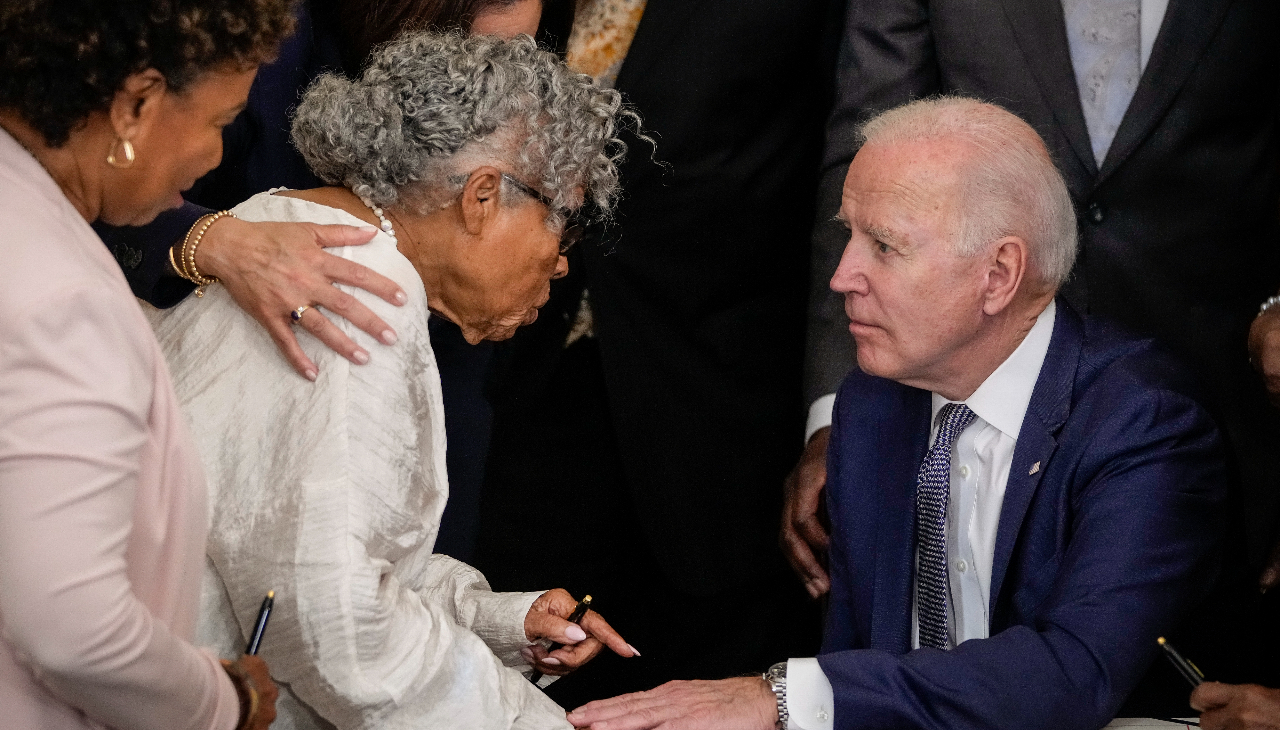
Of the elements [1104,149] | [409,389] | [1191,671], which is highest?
[1104,149]

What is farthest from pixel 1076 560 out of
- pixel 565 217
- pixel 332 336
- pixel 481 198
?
pixel 332 336

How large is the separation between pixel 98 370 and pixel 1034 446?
60.4 inches

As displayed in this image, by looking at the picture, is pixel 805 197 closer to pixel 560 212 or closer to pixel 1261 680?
pixel 560 212

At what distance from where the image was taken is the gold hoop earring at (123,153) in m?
1.44

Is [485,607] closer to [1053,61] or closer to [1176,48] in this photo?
[1053,61]

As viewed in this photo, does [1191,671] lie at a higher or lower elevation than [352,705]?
higher

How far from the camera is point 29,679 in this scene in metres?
1.43

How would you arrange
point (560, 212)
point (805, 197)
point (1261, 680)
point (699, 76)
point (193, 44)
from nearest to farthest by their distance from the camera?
point (193, 44), point (560, 212), point (1261, 680), point (699, 76), point (805, 197)

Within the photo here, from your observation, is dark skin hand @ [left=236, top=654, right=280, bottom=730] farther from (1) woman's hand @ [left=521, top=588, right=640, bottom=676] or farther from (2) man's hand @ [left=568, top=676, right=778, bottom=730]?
(1) woman's hand @ [left=521, top=588, right=640, bottom=676]

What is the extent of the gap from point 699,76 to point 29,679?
6.44ft

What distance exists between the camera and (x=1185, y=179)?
2.71m

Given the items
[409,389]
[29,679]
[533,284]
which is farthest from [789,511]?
[29,679]

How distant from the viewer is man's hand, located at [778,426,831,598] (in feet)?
9.08

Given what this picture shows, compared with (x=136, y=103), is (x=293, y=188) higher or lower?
lower
